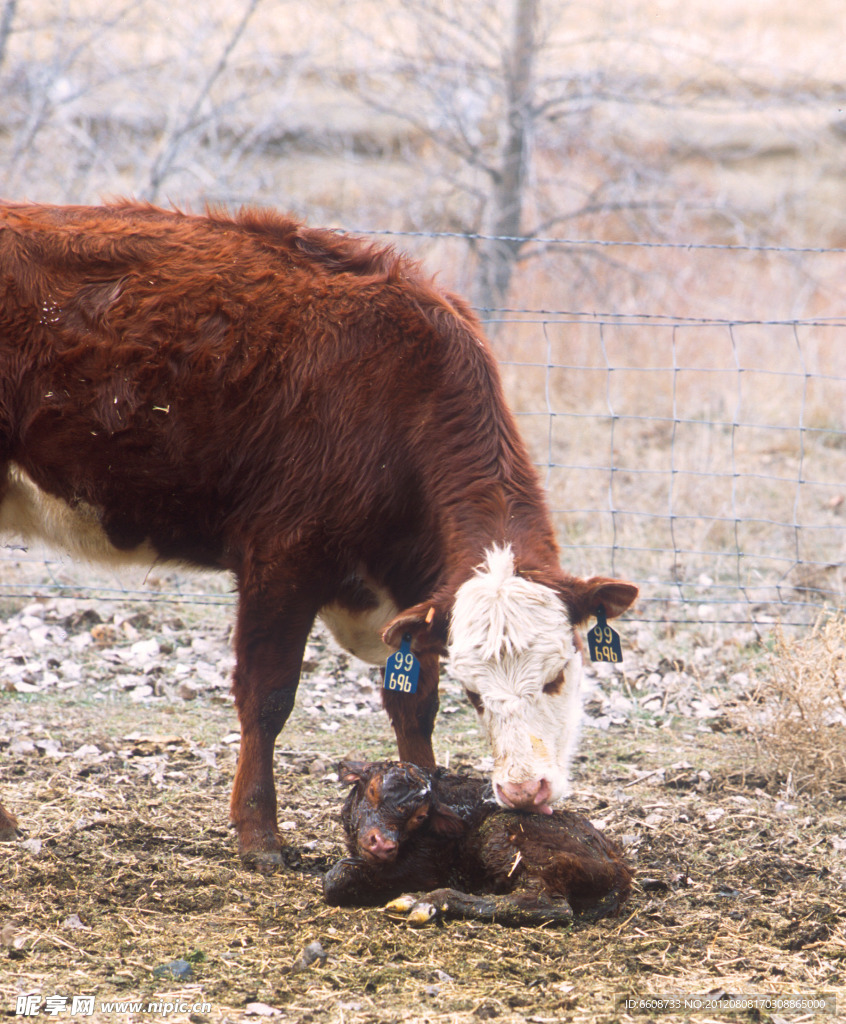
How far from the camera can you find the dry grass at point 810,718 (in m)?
4.69

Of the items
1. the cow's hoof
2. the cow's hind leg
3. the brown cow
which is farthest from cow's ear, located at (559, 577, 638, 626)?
the cow's hind leg

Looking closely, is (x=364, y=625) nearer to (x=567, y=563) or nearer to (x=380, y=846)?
(x=380, y=846)

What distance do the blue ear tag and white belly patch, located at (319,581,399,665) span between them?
0.50 m

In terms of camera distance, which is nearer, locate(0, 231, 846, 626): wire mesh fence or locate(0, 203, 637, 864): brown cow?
locate(0, 203, 637, 864): brown cow

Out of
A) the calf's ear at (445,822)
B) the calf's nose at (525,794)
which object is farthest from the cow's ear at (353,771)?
the calf's nose at (525,794)

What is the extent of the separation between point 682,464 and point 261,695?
18.4 ft

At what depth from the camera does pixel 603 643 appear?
3.84 metres

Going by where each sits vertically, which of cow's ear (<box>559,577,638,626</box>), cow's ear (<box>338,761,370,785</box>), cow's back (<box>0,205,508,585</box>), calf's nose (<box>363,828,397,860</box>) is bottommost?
calf's nose (<box>363,828,397,860</box>)

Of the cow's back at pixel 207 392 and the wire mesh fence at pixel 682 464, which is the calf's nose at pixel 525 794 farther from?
the wire mesh fence at pixel 682 464

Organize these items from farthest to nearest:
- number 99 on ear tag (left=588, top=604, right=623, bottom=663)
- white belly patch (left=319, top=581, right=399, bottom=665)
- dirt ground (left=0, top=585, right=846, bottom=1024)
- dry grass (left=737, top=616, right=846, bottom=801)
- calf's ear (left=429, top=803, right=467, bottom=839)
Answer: dry grass (left=737, top=616, right=846, bottom=801), white belly patch (left=319, top=581, right=399, bottom=665), number 99 on ear tag (left=588, top=604, right=623, bottom=663), calf's ear (left=429, top=803, right=467, bottom=839), dirt ground (left=0, top=585, right=846, bottom=1024)

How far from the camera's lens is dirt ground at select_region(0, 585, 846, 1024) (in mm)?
2928

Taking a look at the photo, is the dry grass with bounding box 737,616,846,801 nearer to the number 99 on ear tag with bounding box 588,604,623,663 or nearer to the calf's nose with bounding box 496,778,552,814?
the number 99 on ear tag with bounding box 588,604,623,663

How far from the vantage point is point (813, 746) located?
4.78 metres

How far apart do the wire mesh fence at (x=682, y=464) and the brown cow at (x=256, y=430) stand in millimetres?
610
